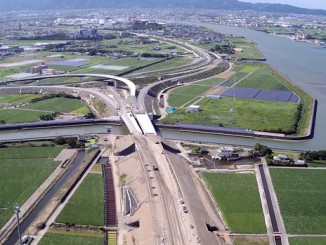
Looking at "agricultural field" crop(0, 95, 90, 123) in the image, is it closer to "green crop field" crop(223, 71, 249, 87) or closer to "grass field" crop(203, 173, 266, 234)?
"grass field" crop(203, 173, 266, 234)

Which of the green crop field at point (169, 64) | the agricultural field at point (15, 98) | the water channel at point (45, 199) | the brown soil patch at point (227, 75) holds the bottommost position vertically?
the water channel at point (45, 199)

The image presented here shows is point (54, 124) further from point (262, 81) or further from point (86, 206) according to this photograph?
point (262, 81)

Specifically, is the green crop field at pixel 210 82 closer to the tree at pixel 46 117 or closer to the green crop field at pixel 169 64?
the green crop field at pixel 169 64

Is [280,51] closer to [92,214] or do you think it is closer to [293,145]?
[293,145]

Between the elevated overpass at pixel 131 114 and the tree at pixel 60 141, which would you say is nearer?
the tree at pixel 60 141

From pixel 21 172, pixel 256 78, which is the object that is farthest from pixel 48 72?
pixel 21 172

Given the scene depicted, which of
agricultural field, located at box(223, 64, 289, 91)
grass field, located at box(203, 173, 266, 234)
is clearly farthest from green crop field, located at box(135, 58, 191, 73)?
grass field, located at box(203, 173, 266, 234)

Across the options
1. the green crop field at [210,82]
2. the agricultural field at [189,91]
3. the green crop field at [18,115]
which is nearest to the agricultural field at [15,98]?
the green crop field at [18,115]
